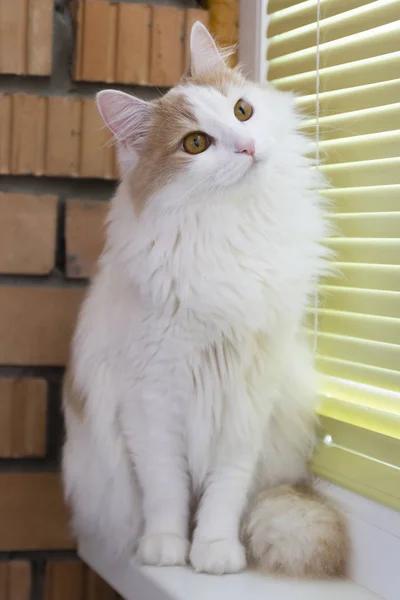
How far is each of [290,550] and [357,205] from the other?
53 cm

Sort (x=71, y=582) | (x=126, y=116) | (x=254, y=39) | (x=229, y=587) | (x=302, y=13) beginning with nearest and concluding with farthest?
(x=229, y=587) → (x=126, y=116) → (x=302, y=13) → (x=254, y=39) → (x=71, y=582)

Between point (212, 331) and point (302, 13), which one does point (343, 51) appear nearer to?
point (302, 13)

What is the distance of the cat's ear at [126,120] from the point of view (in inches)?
43.8

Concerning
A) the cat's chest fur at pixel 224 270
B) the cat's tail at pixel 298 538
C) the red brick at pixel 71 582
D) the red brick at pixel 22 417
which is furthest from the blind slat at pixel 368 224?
the red brick at pixel 71 582

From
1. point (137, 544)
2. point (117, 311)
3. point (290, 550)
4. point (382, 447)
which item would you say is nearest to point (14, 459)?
point (137, 544)

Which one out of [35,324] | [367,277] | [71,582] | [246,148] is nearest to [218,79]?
[246,148]

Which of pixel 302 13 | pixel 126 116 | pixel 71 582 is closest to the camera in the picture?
pixel 126 116

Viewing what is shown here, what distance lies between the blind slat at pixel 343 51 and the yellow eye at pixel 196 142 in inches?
10.1

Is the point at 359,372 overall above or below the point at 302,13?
below

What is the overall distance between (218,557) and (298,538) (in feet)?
0.41

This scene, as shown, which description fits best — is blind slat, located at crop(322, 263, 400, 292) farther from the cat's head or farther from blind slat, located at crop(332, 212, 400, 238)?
the cat's head

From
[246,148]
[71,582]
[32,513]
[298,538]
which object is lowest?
[71,582]

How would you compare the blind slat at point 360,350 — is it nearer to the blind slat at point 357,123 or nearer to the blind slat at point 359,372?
the blind slat at point 359,372

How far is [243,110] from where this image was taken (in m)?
1.12
